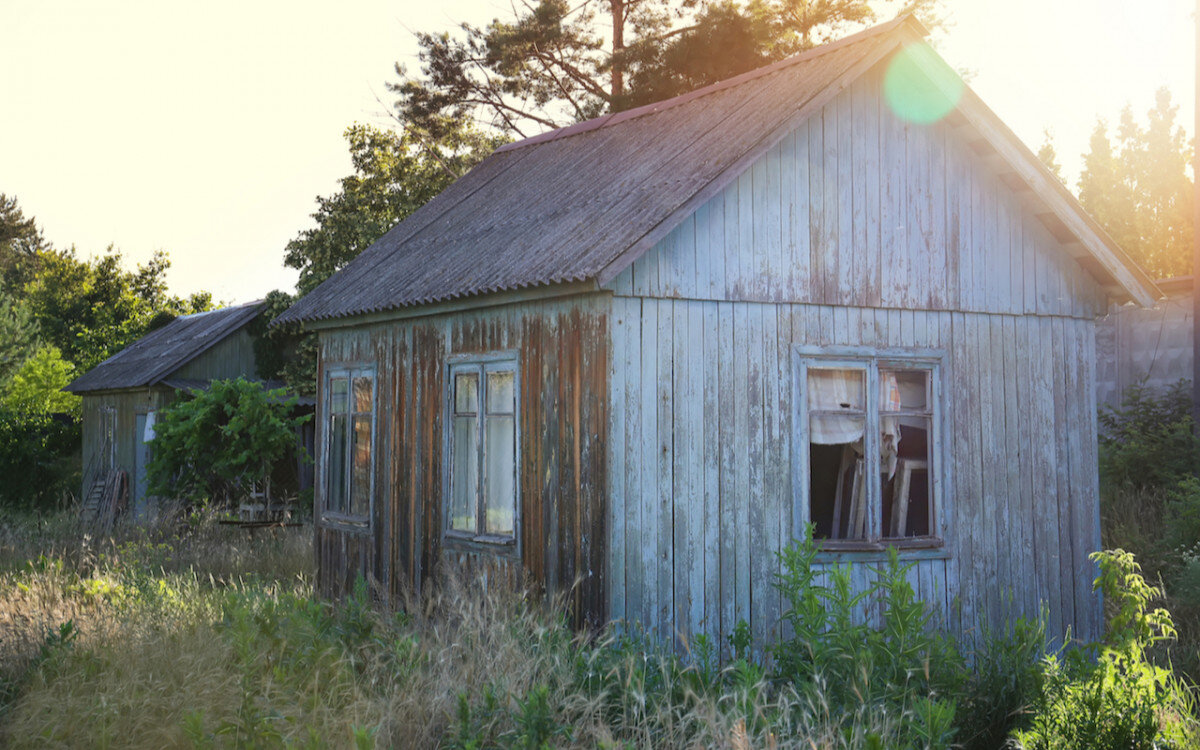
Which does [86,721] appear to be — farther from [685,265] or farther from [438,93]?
[438,93]

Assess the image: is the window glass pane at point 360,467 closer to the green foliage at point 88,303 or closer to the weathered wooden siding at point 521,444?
the weathered wooden siding at point 521,444

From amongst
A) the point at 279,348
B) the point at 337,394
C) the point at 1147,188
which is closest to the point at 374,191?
the point at 279,348

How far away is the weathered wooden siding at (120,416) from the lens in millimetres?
25909

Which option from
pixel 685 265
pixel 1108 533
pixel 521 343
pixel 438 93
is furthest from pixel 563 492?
pixel 438 93

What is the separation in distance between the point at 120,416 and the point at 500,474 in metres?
20.3

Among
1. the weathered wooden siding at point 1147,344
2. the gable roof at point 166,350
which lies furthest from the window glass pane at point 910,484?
the gable roof at point 166,350

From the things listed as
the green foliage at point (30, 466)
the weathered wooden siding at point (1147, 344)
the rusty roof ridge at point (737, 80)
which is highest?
the rusty roof ridge at point (737, 80)

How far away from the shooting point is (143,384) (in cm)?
2514

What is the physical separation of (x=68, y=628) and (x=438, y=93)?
68.1 ft

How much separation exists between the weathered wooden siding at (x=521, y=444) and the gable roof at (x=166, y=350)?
46.1 feet

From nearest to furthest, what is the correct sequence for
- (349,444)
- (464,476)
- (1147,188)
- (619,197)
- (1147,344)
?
(619,197) → (464,476) → (349,444) → (1147,344) → (1147,188)

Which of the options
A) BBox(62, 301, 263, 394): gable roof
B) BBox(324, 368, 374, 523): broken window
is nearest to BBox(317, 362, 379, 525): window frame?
BBox(324, 368, 374, 523): broken window

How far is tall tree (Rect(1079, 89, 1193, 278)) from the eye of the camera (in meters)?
44.1

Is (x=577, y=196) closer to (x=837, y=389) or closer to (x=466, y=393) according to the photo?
(x=466, y=393)
